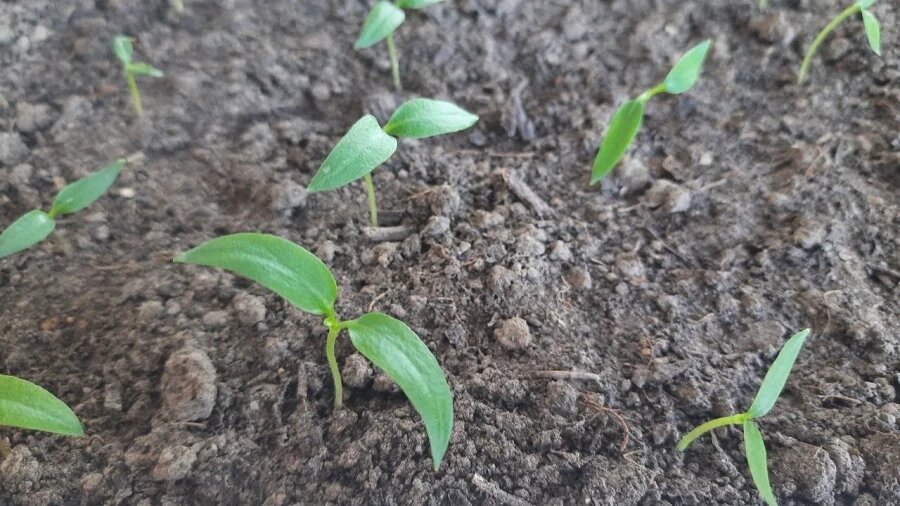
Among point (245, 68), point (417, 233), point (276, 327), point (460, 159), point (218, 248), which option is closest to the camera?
point (218, 248)

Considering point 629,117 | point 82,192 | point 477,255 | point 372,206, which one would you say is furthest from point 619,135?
point 82,192

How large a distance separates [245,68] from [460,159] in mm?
472

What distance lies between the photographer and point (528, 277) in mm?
1037

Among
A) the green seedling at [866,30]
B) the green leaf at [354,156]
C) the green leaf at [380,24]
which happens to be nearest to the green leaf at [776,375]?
the green leaf at [354,156]

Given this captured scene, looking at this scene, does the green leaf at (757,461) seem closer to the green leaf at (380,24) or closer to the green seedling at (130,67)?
the green leaf at (380,24)

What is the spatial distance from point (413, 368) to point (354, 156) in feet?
0.92

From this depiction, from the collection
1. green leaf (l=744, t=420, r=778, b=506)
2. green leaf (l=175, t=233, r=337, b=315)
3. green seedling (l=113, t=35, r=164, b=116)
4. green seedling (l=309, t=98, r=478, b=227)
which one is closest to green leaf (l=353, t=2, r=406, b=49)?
green seedling (l=309, t=98, r=478, b=227)

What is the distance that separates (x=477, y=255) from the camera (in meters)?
1.06

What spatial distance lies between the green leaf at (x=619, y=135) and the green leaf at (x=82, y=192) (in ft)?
2.31

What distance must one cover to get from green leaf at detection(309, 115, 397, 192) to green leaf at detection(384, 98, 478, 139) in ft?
0.21

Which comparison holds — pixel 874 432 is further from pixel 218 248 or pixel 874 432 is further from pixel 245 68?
pixel 245 68

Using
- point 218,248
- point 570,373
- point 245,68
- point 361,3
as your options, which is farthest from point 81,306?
point 361,3

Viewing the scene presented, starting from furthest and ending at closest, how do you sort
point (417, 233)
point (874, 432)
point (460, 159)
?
point (460, 159)
point (417, 233)
point (874, 432)

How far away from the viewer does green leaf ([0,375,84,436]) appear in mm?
792
